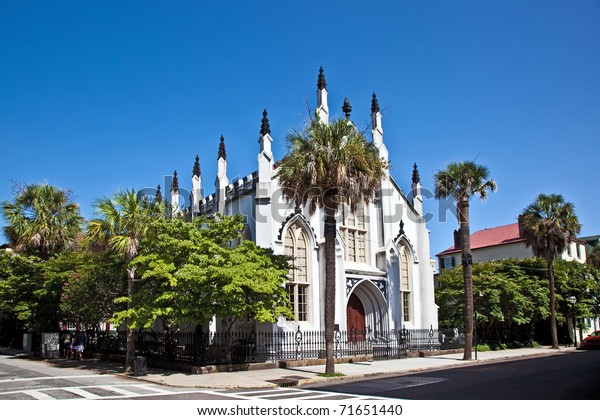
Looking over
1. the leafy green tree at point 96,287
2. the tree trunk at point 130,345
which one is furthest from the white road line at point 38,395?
the leafy green tree at point 96,287

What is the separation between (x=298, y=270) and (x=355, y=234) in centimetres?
542

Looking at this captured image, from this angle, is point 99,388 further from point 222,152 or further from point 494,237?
point 494,237

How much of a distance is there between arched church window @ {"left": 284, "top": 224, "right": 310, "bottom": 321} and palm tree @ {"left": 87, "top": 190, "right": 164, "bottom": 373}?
26.2 feet

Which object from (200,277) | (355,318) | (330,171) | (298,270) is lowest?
(355,318)

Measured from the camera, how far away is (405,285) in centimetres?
3403

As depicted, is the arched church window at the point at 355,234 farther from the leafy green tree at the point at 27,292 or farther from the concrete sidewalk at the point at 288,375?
the leafy green tree at the point at 27,292

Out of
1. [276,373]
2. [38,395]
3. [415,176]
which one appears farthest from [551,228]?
[38,395]

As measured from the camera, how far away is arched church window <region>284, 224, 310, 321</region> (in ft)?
92.5

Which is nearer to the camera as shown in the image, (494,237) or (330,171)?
(330,171)

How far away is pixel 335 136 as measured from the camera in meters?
21.8

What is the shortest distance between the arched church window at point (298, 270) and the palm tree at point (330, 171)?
634 cm

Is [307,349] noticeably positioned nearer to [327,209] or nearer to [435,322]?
[327,209]

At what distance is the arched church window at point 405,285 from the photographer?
110 feet

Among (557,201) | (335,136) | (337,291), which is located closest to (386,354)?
(337,291)
